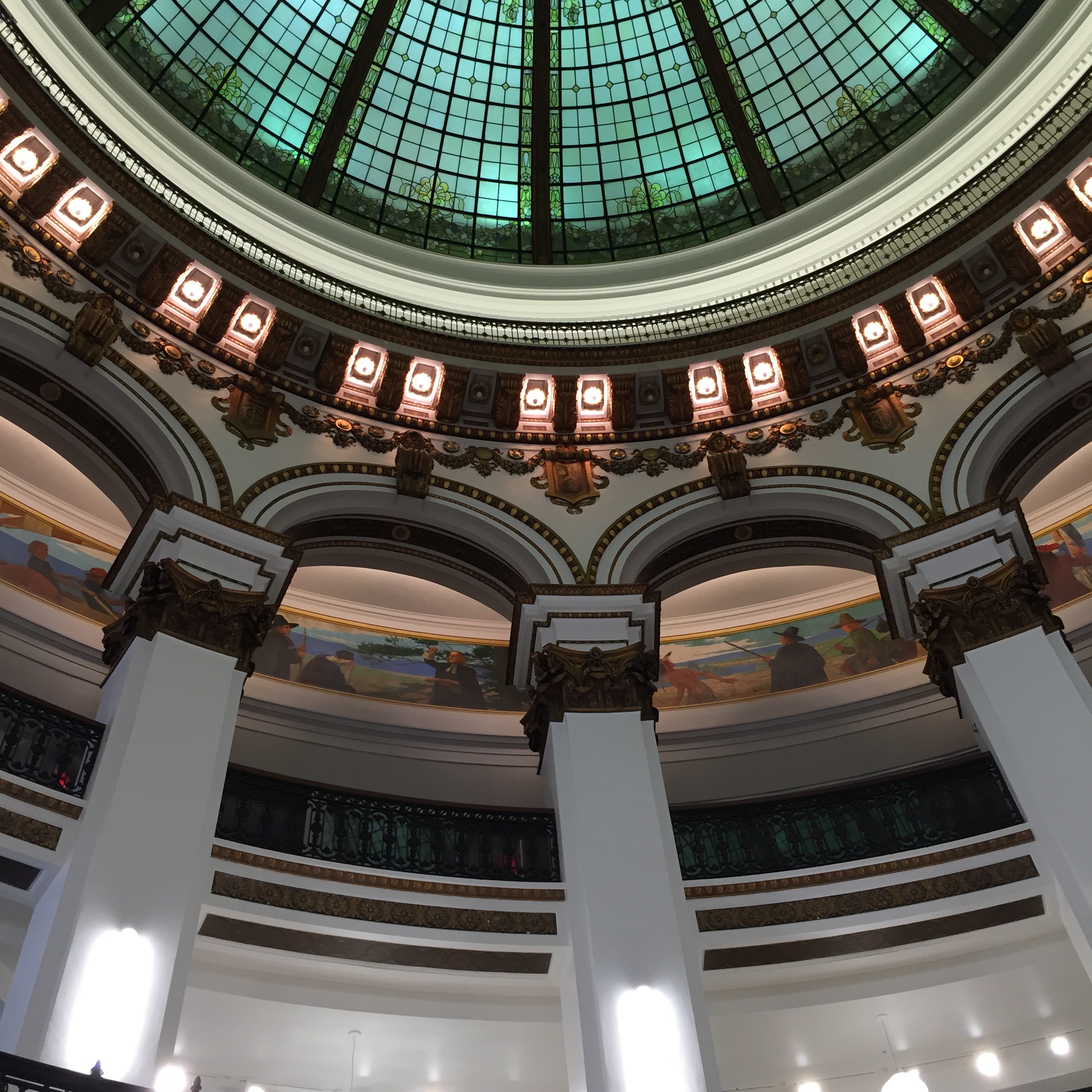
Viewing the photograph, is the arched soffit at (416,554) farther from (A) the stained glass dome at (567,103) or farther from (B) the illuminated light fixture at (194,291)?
(A) the stained glass dome at (567,103)

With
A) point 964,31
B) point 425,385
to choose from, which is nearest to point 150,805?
point 425,385

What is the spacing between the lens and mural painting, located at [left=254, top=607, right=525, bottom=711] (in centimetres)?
1324

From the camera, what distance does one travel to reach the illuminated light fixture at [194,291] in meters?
11.1

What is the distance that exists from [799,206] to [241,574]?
8337 millimetres

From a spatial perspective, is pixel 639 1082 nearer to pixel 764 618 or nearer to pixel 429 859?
pixel 429 859

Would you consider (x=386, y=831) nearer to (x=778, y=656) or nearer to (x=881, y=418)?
(x=881, y=418)

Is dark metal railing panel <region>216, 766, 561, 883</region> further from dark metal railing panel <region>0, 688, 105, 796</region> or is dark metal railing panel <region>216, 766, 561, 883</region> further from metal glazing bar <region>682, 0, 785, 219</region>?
metal glazing bar <region>682, 0, 785, 219</region>

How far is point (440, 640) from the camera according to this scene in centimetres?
1406

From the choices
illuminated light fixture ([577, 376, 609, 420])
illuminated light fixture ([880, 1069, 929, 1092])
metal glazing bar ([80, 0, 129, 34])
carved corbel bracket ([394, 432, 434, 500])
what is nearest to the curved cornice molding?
metal glazing bar ([80, 0, 129, 34])

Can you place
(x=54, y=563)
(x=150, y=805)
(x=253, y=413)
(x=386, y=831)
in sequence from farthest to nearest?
(x=54, y=563) → (x=253, y=413) → (x=386, y=831) → (x=150, y=805)

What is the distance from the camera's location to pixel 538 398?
12219 mm

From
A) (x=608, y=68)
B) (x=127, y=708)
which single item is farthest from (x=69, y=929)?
(x=608, y=68)

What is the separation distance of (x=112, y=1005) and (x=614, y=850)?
11.4 feet

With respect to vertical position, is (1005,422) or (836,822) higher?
(1005,422)
